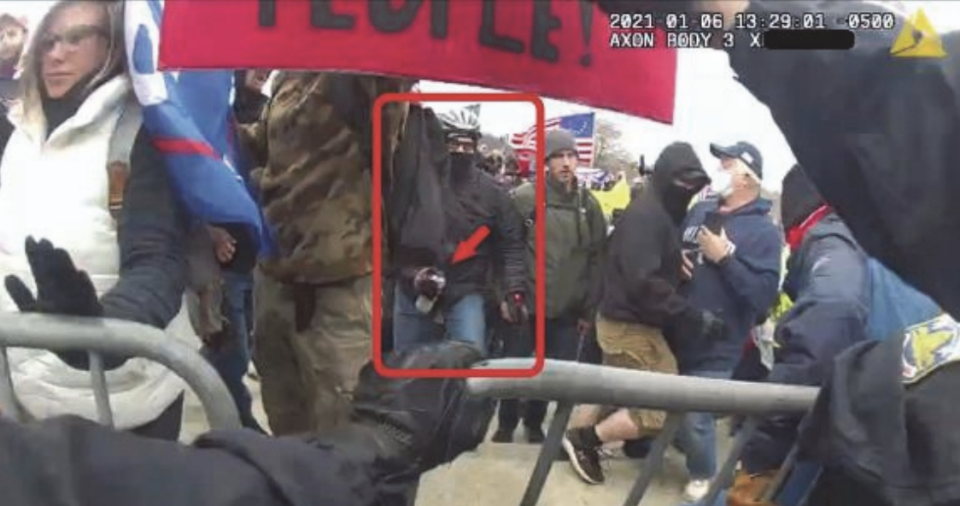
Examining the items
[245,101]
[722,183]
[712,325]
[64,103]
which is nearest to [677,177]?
[722,183]

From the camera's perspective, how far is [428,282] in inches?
28.3

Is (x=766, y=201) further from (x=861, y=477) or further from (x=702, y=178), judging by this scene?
(x=861, y=477)

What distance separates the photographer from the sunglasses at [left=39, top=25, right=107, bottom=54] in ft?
2.13

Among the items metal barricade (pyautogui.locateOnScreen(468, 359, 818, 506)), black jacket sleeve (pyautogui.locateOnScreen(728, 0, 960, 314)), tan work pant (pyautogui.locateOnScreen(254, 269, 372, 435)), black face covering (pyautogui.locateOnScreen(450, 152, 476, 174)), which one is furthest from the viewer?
tan work pant (pyautogui.locateOnScreen(254, 269, 372, 435))

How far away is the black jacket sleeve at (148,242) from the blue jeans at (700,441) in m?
0.31

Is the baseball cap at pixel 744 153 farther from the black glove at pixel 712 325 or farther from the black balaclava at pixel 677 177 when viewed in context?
the black glove at pixel 712 325

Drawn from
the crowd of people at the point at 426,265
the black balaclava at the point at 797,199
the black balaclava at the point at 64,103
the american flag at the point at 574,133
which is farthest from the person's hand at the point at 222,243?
the black balaclava at the point at 797,199

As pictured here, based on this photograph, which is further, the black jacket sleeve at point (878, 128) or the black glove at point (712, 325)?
the black glove at point (712, 325)

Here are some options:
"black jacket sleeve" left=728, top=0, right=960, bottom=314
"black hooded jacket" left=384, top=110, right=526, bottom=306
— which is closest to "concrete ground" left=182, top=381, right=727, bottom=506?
"black hooded jacket" left=384, top=110, right=526, bottom=306

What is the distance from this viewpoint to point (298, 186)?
773mm

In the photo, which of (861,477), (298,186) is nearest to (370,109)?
(298,186)

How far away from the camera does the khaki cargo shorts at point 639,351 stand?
0.64m

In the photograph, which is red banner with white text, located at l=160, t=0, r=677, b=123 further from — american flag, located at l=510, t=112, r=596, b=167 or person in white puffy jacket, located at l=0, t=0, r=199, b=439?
person in white puffy jacket, located at l=0, t=0, r=199, b=439

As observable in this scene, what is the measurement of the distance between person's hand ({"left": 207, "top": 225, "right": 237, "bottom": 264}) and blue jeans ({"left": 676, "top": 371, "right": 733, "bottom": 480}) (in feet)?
0.96
